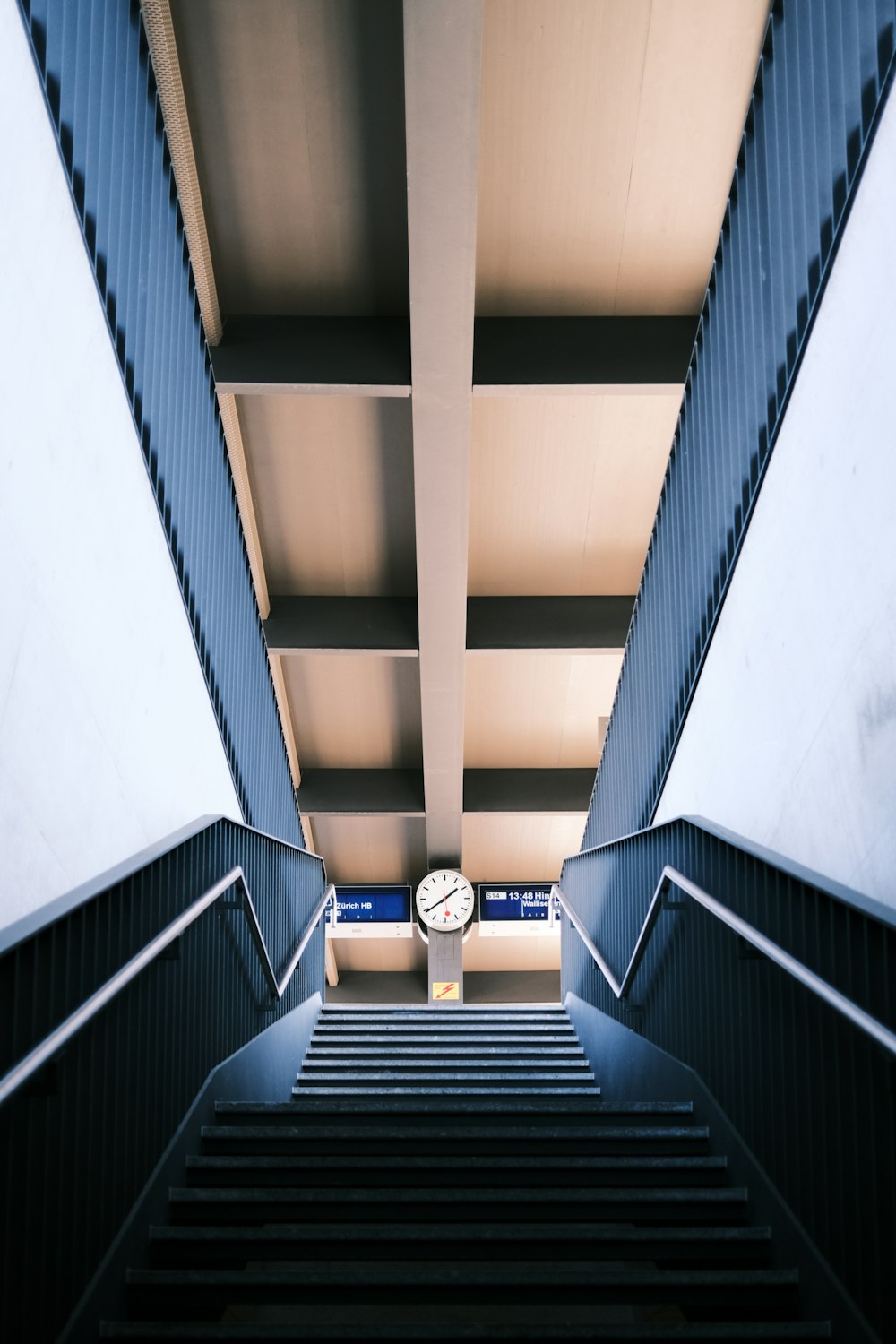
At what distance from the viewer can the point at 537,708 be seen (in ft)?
41.8

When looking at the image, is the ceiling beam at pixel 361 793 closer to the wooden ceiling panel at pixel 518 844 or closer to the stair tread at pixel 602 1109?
the wooden ceiling panel at pixel 518 844

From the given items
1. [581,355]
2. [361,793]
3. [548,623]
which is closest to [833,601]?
A: [581,355]

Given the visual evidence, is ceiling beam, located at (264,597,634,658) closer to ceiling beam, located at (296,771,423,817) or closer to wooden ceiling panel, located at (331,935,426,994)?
ceiling beam, located at (296,771,423,817)

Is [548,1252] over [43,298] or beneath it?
beneath

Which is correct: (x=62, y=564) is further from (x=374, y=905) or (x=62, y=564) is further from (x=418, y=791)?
(x=374, y=905)

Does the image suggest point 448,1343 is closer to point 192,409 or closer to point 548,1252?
point 548,1252

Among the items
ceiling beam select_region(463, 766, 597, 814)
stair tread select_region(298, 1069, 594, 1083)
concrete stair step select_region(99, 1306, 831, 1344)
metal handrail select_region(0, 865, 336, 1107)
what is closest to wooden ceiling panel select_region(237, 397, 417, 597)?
ceiling beam select_region(463, 766, 597, 814)

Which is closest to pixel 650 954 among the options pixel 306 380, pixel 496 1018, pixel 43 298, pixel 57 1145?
pixel 496 1018

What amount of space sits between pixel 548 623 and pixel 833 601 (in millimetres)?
6584

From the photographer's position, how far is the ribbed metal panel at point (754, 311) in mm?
4039

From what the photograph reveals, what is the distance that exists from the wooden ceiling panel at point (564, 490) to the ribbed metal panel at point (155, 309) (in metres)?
2.60

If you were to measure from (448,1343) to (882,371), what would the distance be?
2.95 meters

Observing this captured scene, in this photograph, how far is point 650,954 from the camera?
5.39 metres

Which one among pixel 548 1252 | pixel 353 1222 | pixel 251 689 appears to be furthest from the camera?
pixel 251 689
